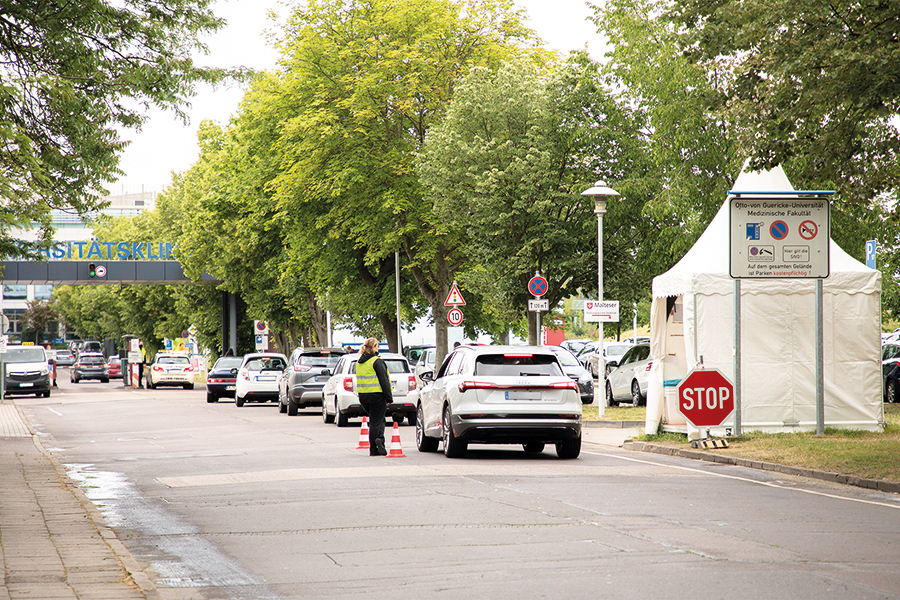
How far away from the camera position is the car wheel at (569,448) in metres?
17.0

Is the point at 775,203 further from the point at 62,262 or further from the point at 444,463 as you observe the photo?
the point at 62,262

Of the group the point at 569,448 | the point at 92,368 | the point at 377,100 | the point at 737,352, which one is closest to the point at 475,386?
the point at 569,448

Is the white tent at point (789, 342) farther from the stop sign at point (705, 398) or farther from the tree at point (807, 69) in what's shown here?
the tree at point (807, 69)

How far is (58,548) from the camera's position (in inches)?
345

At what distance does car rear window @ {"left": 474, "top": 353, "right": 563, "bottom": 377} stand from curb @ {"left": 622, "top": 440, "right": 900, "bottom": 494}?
98.5 inches

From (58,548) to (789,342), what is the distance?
→ 45.3 feet

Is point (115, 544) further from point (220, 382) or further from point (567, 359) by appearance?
point (220, 382)

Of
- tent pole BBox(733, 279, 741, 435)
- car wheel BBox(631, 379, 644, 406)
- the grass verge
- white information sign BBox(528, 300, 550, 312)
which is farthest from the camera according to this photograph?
car wheel BBox(631, 379, 644, 406)

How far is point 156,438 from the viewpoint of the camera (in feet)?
75.3

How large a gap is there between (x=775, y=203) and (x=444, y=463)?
22.2ft

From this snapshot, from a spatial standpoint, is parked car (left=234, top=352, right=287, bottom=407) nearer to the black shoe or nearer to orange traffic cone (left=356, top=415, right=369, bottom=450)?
orange traffic cone (left=356, top=415, right=369, bottom=450)

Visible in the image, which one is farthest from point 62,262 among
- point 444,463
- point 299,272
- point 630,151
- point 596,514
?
point 596,514

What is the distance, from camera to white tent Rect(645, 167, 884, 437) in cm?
1939

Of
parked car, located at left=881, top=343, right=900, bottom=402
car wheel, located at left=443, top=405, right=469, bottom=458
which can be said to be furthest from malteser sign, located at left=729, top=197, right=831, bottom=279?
parked car, located at left=881, top=343, right=900, bottom=402
